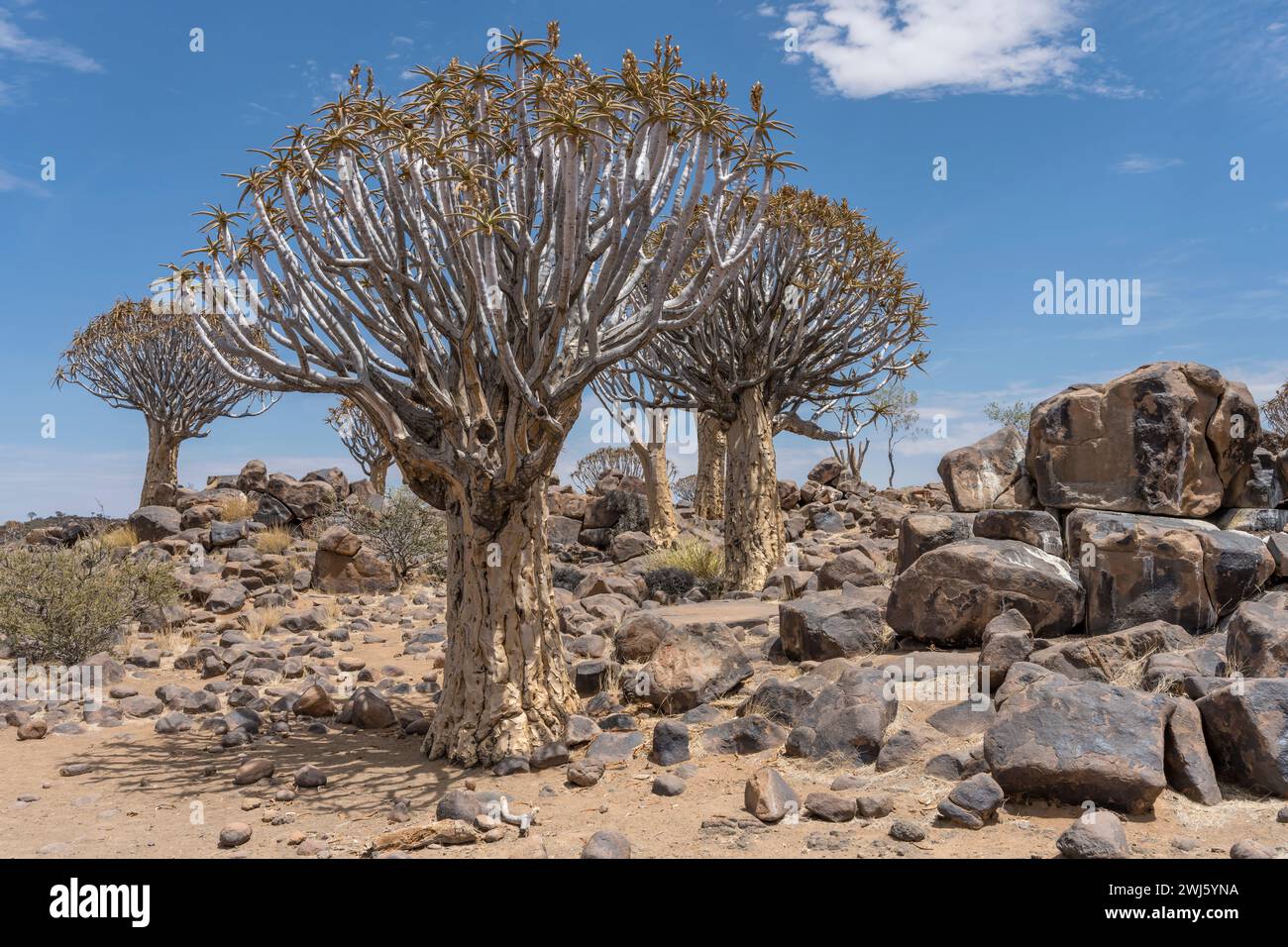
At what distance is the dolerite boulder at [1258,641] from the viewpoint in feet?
17.7

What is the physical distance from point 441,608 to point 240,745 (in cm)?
603

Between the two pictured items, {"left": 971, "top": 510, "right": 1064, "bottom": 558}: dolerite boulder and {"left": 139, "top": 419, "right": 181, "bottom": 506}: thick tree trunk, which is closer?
{"left": 971, "top": 510, "right": 1064, "bottom": 558}: dolerite boulder

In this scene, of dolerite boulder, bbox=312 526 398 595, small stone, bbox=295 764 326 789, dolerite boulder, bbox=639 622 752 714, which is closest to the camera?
small stone, bbox=295 764 326 789

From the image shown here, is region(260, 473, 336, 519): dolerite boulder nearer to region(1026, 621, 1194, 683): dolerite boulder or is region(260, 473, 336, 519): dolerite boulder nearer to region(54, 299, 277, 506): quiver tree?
region(54, 299, 277, 506): quiver tree

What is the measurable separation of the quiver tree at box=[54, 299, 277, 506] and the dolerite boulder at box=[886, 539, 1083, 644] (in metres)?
20.0

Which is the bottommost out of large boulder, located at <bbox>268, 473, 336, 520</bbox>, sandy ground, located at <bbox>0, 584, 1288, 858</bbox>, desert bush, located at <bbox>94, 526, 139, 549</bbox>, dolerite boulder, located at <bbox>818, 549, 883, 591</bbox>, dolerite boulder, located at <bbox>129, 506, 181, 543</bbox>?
sandy ground, located at <bbox>0, 584, 1288, 858</bbox>

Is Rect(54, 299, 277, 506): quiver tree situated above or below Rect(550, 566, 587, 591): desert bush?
→ above

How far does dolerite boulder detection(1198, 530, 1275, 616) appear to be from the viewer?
6844 mm

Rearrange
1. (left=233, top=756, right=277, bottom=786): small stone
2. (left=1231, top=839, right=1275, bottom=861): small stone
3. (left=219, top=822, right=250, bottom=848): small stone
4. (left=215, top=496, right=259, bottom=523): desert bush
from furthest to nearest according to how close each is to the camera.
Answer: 1. (left=215, top=496, right=259, bottom=523): desert bush
2. (left=233, top=756, right=277, bottom=786): small stone
3. (left=219, top=822, right=250, bottom=848): small stone
4. (left=1231, top=839, right=1275, bottom=861): small stone

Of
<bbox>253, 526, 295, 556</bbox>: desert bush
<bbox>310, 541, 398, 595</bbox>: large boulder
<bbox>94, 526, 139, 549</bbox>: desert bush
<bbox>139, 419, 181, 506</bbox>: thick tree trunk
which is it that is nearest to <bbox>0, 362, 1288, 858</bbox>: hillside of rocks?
<bbox>310, 541, 398, 595</bbox>: large boulder

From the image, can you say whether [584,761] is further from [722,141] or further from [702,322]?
[702,322]

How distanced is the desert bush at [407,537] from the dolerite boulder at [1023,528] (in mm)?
8307

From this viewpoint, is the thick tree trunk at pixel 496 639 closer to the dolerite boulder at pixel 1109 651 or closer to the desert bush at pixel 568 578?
the dolerite boulder at pixel 1109 651

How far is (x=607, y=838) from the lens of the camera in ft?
13.9
